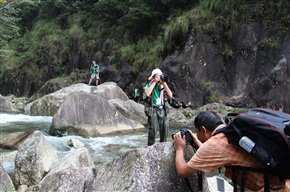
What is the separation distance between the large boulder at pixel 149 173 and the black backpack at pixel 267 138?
0.87 metres

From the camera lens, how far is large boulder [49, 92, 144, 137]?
983 centimetres

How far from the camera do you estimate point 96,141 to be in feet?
29.7

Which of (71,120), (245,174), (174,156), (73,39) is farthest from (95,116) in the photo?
(73,39)

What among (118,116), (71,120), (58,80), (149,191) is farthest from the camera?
(58,80)

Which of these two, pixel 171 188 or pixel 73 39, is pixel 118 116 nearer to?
pixel 171 188

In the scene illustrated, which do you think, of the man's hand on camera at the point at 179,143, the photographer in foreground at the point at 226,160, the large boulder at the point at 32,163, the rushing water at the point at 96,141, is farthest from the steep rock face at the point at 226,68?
the photographer in foreground at the point at 226,160

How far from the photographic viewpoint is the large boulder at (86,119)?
983cm

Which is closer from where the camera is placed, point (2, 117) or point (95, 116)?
point (95, 116)

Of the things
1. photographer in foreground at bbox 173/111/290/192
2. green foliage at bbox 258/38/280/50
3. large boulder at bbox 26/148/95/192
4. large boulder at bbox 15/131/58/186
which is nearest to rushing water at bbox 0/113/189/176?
large boulder at bbox 15/131/58/186

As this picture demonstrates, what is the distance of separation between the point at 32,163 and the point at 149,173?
2.88 metres

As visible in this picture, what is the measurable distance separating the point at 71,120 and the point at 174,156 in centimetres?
759

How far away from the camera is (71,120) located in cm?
1001

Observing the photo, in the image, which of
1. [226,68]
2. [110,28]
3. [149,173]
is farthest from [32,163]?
[110,28]

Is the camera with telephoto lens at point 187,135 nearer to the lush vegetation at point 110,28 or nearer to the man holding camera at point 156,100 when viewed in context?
the man holding camera at point 156,100
